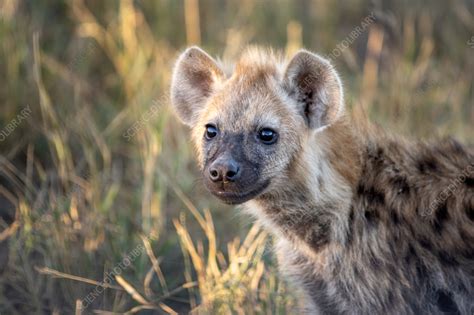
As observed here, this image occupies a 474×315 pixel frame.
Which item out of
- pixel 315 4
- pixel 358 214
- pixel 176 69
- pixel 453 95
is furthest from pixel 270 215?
pixel 315 4

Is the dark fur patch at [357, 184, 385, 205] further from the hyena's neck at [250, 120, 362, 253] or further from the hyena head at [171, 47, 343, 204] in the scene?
the hyena head at [171, 47, 343, 204]

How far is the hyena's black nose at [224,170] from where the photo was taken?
296 cm

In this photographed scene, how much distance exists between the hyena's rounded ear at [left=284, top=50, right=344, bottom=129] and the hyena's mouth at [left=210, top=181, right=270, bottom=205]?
34 centimetres

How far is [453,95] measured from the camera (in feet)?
17.5

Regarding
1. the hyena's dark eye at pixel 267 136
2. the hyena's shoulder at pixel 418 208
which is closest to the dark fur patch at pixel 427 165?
the hyena's shoulder at pixel 418 208

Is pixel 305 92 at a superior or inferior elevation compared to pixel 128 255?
superior

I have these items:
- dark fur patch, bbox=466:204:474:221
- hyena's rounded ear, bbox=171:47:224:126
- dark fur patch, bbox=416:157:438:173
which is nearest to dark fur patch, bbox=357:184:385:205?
dark fur patch, bbox=416:157:438:173

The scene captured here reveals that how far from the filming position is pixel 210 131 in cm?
324

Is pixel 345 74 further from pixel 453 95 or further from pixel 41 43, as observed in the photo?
pixel 41 43

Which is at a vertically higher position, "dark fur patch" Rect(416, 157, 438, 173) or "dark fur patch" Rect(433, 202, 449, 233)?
"dark fur patch" Rect(416, 157, 438, 173)

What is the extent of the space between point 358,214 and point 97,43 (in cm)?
293

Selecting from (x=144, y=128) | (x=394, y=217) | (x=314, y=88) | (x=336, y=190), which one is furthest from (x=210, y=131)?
(x=144, y=128)

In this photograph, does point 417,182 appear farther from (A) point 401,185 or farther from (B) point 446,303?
(B) point 446,303

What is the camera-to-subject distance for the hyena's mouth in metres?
3.03
